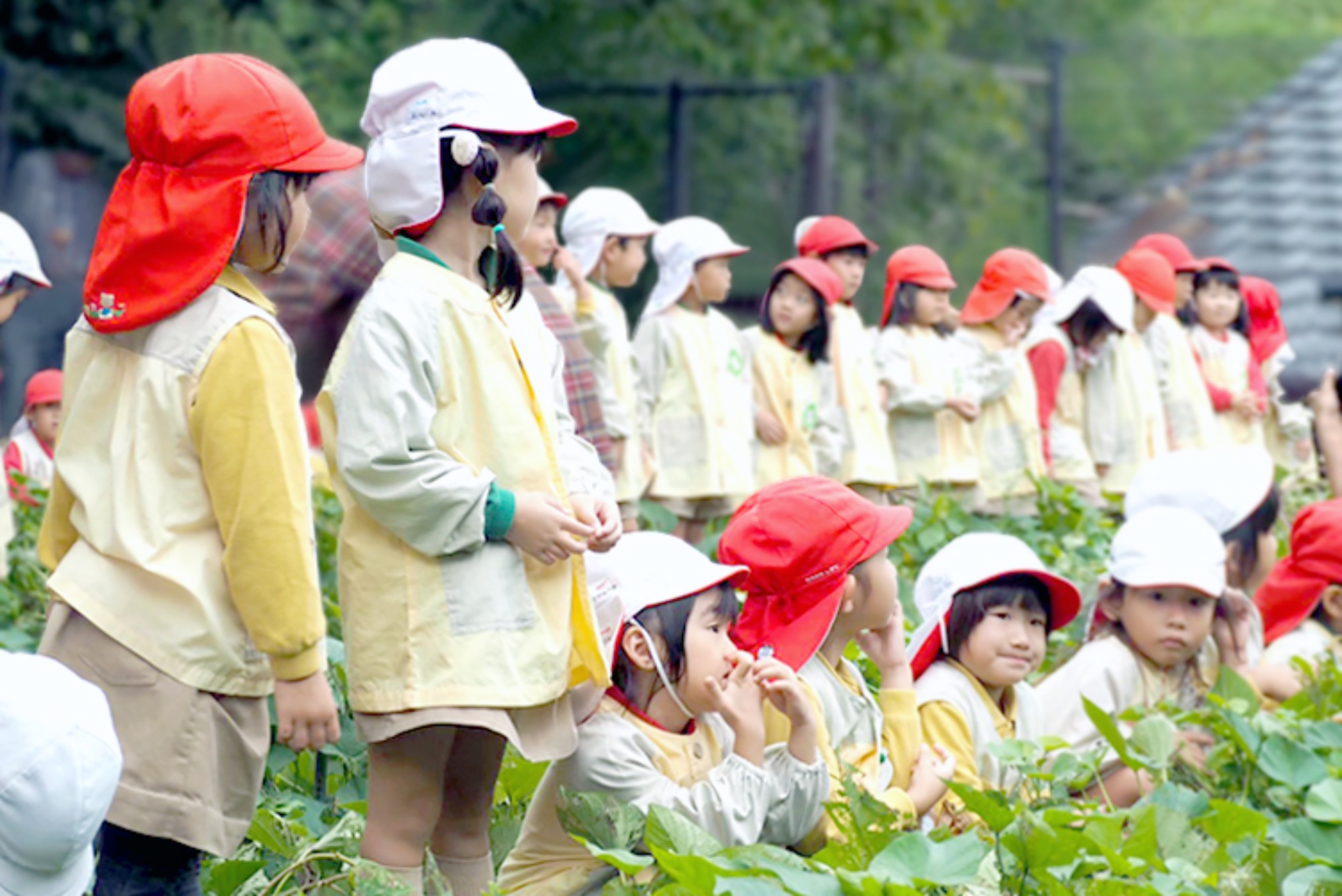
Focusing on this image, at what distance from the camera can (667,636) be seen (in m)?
3.77

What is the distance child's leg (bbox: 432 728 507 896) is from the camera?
370 centimetres

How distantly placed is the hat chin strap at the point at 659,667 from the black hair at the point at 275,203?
0.90m

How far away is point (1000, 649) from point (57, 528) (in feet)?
6.83

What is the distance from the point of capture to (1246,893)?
3844 mm

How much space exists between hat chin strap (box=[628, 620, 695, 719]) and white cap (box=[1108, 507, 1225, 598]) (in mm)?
1831

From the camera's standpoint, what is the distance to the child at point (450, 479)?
3.39 metres

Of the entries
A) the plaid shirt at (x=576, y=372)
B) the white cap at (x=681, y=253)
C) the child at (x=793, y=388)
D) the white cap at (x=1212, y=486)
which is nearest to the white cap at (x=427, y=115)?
the plaid shirt at (x=576, y=372)

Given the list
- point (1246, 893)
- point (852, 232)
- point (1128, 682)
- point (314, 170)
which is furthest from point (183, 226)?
point (852, 232)

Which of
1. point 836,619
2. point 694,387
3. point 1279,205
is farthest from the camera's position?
point 1279,205

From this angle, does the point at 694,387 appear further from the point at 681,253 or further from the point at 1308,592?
the point at 1308,592

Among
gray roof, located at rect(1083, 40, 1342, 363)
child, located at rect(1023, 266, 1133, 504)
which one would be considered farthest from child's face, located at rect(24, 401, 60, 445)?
gray roof, located at rect(1083, 40, 1342, 363)

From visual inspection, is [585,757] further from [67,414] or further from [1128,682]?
[1128,682]

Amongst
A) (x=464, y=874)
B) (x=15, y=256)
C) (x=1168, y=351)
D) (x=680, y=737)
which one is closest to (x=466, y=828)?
(x=464, y=874)

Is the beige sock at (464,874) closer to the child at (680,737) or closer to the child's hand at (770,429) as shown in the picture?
the child at (680,737)
